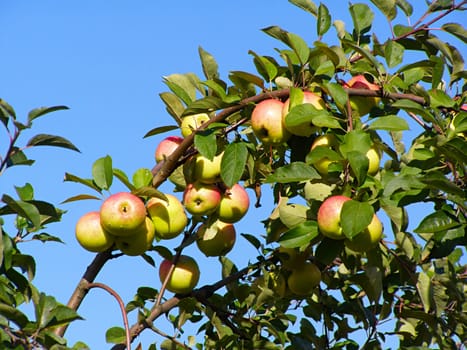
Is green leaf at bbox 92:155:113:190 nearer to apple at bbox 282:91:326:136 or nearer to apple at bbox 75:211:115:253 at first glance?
apple at bbox 75:211:115:253

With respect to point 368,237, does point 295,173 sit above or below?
above

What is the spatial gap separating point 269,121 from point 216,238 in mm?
637

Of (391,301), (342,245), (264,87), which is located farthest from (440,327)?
(264,87)

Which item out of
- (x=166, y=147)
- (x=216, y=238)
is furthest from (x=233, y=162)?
(x=216, y=238)

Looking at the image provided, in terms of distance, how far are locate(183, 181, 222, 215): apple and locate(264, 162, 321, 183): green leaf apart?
0.35 meters

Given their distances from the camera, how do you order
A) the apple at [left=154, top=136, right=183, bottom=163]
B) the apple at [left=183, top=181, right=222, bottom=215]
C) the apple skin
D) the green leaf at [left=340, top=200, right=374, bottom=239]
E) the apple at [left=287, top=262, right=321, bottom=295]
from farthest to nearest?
1. the apple at [left=287, top=262, right=321, bottom=295]
2. the apple at [left=154, top=136, right=183, bottom=163]
3. the apple at [left=183, top=181, right=222, bottom=215]
4. the apple skin
5. the green leaf at [left=340, top=200, right=374, bottom=239]

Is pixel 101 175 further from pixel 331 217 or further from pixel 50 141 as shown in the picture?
pixel 331 217

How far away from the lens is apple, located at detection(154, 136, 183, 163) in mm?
2547

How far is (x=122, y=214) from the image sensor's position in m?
2.16

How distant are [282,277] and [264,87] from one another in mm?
853

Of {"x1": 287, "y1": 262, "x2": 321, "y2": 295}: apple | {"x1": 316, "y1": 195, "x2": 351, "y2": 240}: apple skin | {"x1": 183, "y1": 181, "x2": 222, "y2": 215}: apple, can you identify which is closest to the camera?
{"x1": 316, "y1": 195, "x2": 351, "y2": 240}: apple skin

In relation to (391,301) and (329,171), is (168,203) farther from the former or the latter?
(391,301)

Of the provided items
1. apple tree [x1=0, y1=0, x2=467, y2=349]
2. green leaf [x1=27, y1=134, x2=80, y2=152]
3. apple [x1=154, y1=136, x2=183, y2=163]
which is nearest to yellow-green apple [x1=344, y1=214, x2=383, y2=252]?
apple tree [x1=0, y1=0, x2=467, y2=349]

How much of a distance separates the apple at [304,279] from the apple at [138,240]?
0.69 m
